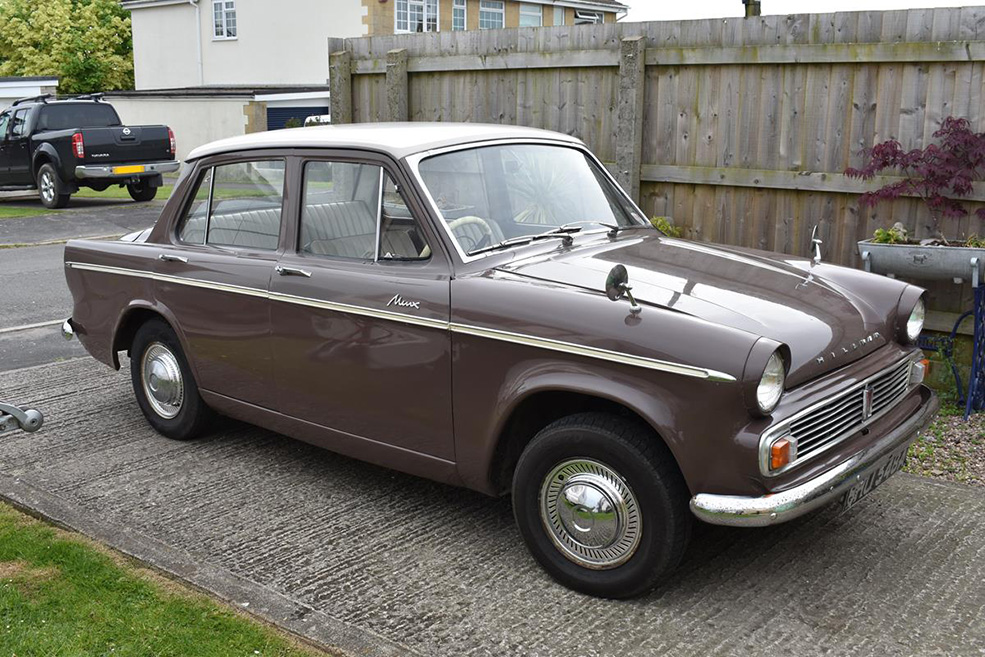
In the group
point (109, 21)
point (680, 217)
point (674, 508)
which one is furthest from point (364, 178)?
point (109, 21)

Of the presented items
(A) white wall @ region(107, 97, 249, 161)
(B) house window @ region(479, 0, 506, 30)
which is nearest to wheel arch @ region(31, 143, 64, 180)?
(A) white wall @ region(107, 97, 249, 161)

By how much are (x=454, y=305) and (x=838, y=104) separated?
388cm

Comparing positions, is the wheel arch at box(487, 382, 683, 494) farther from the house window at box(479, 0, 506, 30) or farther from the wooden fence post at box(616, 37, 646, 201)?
the house window at box(479, 0, 506, 30)

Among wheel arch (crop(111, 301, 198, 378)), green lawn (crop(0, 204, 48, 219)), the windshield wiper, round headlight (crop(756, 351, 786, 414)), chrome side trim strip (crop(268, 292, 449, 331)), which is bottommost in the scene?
green lawn (crop(0, 204, 48, 219))

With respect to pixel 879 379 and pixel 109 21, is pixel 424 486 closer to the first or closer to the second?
pixel 879 379

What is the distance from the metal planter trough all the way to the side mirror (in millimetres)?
2980

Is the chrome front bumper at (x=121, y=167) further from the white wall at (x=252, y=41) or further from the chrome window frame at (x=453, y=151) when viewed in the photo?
the chrome window frame at (x=453, y=151)

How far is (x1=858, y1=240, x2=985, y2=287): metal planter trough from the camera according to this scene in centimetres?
600

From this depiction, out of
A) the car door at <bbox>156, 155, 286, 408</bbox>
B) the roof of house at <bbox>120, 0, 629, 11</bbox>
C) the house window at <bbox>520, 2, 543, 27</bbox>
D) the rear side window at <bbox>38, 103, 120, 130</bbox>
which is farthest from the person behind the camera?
the house window at <bbox>520, 2, 543, 27</bbox>

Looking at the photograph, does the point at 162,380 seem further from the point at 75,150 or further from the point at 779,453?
the point at 75,150

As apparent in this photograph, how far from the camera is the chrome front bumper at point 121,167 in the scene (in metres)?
18.8

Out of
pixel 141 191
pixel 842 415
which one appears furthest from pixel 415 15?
pixel 842 415

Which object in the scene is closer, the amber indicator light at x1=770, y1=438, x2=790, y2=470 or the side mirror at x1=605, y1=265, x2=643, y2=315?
the amber indicator light at x1=770, y1=438, x2=790, y2=470

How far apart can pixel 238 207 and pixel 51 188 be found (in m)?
15.8
